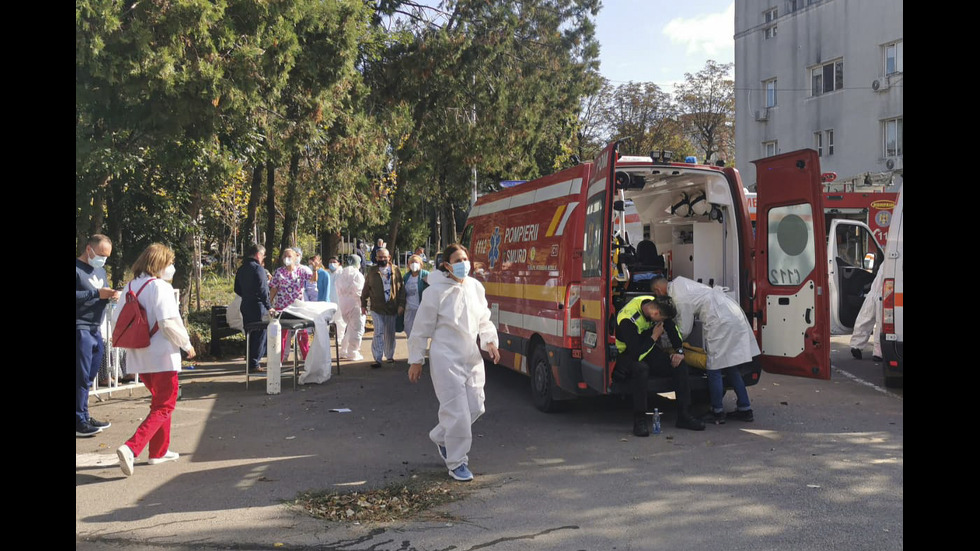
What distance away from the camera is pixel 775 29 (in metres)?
34.1

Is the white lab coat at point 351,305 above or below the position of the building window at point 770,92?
below

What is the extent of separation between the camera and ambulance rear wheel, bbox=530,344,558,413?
8.54 m

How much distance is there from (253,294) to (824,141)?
2684cm

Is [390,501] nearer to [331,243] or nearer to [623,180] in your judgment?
[623,180]

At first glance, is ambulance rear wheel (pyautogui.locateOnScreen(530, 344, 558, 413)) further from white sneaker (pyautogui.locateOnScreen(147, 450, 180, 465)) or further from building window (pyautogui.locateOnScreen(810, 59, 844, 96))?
building window (pyautogui.locateOnScreen(810, 59, 844, 96))

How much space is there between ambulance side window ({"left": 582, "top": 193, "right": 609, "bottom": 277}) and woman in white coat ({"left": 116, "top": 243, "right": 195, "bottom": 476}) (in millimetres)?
3579

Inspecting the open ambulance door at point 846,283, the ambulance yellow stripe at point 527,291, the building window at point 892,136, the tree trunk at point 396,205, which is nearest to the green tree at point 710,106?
the building window at point 892,136

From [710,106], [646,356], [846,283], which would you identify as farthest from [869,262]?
[710,106]

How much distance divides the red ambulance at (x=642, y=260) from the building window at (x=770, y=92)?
2724cm

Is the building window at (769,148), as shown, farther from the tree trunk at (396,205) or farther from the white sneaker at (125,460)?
the white sneaker at (125,460)

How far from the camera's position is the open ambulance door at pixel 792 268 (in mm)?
7496
